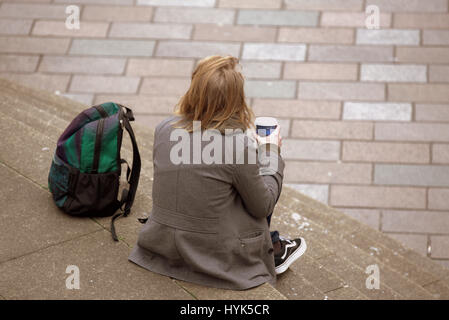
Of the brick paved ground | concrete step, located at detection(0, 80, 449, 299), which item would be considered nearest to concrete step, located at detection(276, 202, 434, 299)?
concrete step, located at detection(0, 80, 449, 299)

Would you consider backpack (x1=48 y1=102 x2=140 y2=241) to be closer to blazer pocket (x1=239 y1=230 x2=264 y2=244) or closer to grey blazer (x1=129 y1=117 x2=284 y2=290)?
grey blazer (x1=129 y1=117 x2=284 y2=290)

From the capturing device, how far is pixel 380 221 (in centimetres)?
501

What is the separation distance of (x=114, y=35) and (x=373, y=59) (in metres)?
2.65

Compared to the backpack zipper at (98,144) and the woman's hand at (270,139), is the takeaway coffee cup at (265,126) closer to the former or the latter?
the woman's hand at (270,139)

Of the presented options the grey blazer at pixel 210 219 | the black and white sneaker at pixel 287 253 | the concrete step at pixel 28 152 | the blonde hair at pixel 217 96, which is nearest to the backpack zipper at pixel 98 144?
the concrete step at pixel 28 152

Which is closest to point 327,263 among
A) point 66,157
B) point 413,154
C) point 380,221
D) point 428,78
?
point 380,221

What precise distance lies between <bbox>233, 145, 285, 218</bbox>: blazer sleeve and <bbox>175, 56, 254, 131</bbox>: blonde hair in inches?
7.8

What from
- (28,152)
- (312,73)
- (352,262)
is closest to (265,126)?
(352,262)

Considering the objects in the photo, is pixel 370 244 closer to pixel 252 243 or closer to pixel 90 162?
pixel 252 243

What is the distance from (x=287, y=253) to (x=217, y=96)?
1.05 metres

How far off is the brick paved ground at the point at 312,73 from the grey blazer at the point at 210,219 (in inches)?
85.7

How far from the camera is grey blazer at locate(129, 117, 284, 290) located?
2.85 m

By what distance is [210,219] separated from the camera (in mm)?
2904
